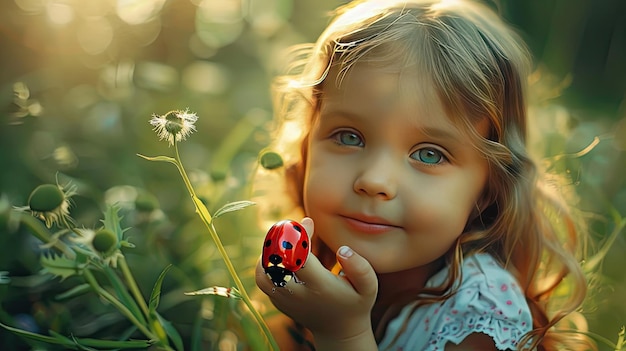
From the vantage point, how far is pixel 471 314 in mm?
897

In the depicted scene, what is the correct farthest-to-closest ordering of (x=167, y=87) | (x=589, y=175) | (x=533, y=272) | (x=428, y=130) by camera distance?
(x=167, y=87) → (x=589, y=175) → (x=533, y=272) → (x=428, y=130)

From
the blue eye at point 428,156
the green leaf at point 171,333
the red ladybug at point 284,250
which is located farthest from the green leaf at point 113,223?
the blue eye at point 428,156

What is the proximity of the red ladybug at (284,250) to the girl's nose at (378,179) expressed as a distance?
0.43 feet

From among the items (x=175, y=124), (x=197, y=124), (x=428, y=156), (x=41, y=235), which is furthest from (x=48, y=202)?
(x=197, y=124)

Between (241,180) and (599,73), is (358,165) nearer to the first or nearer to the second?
(241,180)

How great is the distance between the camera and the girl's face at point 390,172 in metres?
0.84

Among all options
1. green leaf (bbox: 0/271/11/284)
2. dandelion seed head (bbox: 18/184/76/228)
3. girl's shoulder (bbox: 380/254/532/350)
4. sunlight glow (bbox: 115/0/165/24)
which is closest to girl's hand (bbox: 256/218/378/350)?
girl's shoulder (bbox: 380/254/532/350)

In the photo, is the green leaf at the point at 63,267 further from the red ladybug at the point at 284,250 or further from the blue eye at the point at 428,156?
the blue eye at the point at 428,156

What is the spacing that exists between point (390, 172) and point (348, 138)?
73mm

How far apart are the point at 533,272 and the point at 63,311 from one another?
0.59m

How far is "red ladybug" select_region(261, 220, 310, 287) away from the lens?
706 mm

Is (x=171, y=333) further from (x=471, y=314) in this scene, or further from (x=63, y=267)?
(x=471, y=314)

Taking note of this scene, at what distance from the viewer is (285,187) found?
1.10 m

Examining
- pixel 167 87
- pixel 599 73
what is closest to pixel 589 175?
pixel 599 73
